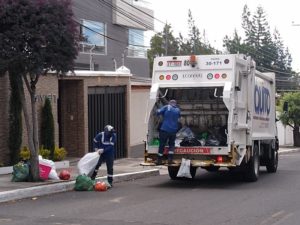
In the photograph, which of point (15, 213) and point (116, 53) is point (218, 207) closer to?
point (15, 213)

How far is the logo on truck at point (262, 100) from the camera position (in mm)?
17061

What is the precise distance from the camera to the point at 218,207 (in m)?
11.4

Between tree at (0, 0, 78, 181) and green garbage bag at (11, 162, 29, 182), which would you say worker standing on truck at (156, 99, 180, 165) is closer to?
tree at (0, 0, 78, 181)

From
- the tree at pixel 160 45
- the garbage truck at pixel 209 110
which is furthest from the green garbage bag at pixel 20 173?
the tree at pixel 160 45

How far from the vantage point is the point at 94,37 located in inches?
1495

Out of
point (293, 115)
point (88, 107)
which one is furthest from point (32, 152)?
point (293, 115)

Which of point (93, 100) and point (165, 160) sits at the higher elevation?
point (93, 100)

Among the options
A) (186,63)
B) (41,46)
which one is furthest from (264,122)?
(41,46)

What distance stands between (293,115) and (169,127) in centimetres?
2836

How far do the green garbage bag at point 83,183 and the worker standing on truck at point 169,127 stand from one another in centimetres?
177

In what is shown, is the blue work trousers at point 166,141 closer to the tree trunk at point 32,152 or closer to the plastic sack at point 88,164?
the plastic sack at point 88,164

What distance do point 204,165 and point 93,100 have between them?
7.77 m

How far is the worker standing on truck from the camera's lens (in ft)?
48.8

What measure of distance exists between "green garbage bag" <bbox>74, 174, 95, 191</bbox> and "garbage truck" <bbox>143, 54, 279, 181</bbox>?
5.34 feet
